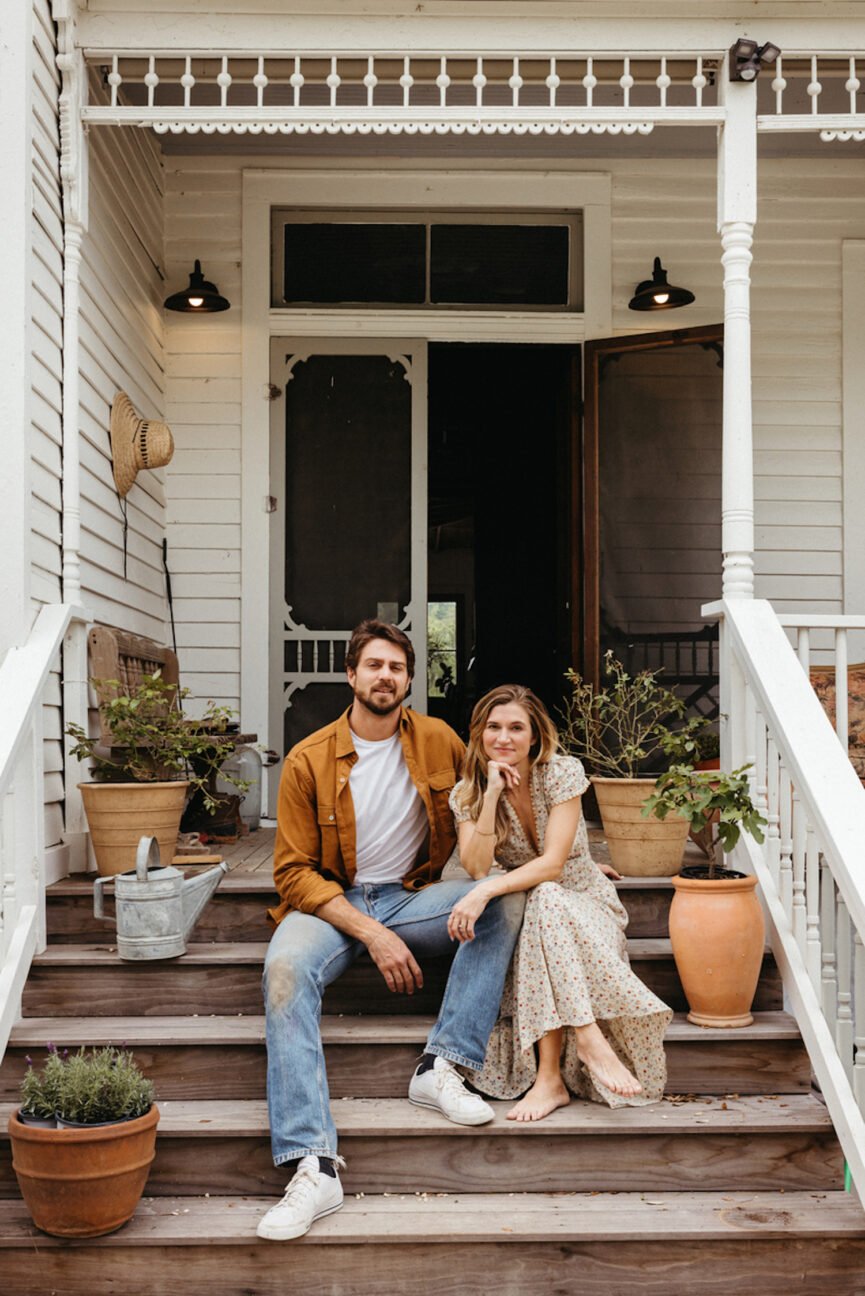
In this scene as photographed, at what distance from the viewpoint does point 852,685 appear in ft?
15.8

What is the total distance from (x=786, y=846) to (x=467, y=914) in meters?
0.91

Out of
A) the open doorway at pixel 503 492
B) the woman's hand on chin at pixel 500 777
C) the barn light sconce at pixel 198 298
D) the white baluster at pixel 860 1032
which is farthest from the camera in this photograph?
the open doorway at pixel 503 492

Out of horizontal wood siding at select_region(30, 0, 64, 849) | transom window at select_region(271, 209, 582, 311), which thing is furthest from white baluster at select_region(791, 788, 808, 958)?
transom window at select_region(271, 209, 582, 311)

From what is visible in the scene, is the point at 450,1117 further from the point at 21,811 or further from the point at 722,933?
the point at 21,811

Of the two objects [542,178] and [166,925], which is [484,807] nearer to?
[166,925]

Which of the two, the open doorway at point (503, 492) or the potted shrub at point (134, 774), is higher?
the open doorway at point (503, 492)

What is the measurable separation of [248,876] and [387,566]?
2.06 meters

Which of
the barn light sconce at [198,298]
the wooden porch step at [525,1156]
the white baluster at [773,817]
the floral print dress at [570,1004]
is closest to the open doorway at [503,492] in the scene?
the barn light sconce at [198,298]

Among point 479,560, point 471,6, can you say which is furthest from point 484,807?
point 479,560

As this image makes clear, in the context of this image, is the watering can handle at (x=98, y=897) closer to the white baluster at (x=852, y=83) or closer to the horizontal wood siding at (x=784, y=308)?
the white baluster at (x=852, y=83)

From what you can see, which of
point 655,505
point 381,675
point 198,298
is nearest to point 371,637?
point 381,675

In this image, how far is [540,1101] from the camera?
9.51ft

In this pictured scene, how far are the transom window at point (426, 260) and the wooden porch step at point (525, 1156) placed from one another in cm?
384

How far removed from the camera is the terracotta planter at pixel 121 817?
12.1 feet
